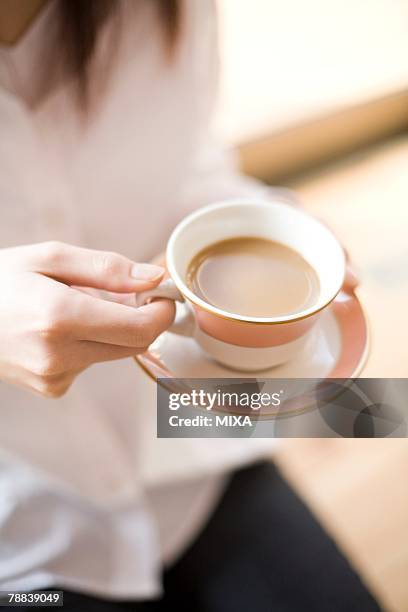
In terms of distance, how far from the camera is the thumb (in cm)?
31

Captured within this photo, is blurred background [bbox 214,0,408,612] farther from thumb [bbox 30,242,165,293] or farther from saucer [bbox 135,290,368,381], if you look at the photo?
thumb [bbox 30,242,165,293]

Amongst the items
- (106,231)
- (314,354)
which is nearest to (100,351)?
(314,354)

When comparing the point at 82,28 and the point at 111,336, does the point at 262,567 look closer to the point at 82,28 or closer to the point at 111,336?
the point at 111,336

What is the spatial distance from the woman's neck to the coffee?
0.23 m

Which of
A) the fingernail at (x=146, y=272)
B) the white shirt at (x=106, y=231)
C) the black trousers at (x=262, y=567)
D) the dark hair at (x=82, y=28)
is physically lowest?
the black trousers at (x=262, y=567)

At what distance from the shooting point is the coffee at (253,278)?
13.3 inches

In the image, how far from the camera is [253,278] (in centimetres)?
36

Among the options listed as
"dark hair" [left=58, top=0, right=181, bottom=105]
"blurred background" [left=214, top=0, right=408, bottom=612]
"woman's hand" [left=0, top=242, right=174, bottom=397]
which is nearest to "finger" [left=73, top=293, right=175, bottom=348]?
"woman's hand" [left=0, top=242, right=174, bottom=397]

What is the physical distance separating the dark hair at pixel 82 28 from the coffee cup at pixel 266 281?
187 mm

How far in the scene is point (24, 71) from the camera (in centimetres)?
45

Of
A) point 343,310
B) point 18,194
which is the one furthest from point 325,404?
point 18,194

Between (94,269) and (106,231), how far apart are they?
23 cm

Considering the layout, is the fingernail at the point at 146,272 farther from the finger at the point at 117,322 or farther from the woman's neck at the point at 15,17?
the woman's neck at the point at 15,17

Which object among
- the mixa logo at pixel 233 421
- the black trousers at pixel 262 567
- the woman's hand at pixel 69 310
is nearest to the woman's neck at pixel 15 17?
the woman's hand at pixel 69 310
